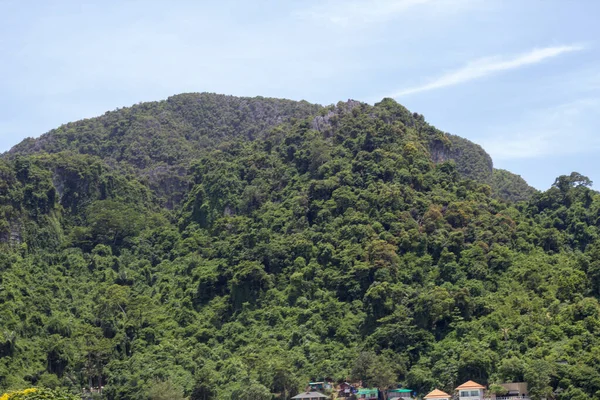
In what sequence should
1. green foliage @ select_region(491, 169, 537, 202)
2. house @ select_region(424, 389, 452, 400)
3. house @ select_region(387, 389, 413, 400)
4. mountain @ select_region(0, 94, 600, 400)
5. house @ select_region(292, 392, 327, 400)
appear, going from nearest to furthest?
house @ select_region(424, 389, 452, 400)
house @ select_region(292, 392, 327, 400)
house @ select_region(387, 389, 413, 400)
mountain @ select_region(0, 94, 600, 400)
green foliage @ select_region(491, 169, 537, 202)

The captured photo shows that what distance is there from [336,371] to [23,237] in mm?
32374

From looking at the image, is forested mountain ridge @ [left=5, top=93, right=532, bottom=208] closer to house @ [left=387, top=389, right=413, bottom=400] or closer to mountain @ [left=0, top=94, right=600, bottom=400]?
mountain @ [left=0, top=94, right=600, bottom=400]

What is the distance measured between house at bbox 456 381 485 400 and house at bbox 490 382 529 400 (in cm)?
83

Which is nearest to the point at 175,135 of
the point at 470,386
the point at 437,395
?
the point at 437,395

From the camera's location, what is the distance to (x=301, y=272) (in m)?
71.1

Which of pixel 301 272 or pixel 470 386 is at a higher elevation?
pixel 301 272

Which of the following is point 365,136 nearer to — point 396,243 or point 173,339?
point 396,243

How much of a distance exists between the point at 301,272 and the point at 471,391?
63.5 feet

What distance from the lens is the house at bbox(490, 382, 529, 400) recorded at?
2140 inches

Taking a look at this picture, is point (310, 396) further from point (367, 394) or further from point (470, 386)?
point (470, 386)

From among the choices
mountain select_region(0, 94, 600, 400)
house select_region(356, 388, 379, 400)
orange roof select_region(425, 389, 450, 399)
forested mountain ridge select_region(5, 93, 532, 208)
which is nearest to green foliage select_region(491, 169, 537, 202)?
forested mountain ridge select_region(5, 93, 532, 208)

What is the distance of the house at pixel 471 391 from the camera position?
182 feet

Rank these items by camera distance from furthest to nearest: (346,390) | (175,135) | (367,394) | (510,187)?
(175,135)
(510,187)
(346,390)
(367,394)

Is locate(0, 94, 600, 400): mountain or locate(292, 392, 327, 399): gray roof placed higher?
locate(0, 94, 600, 400): mountain
